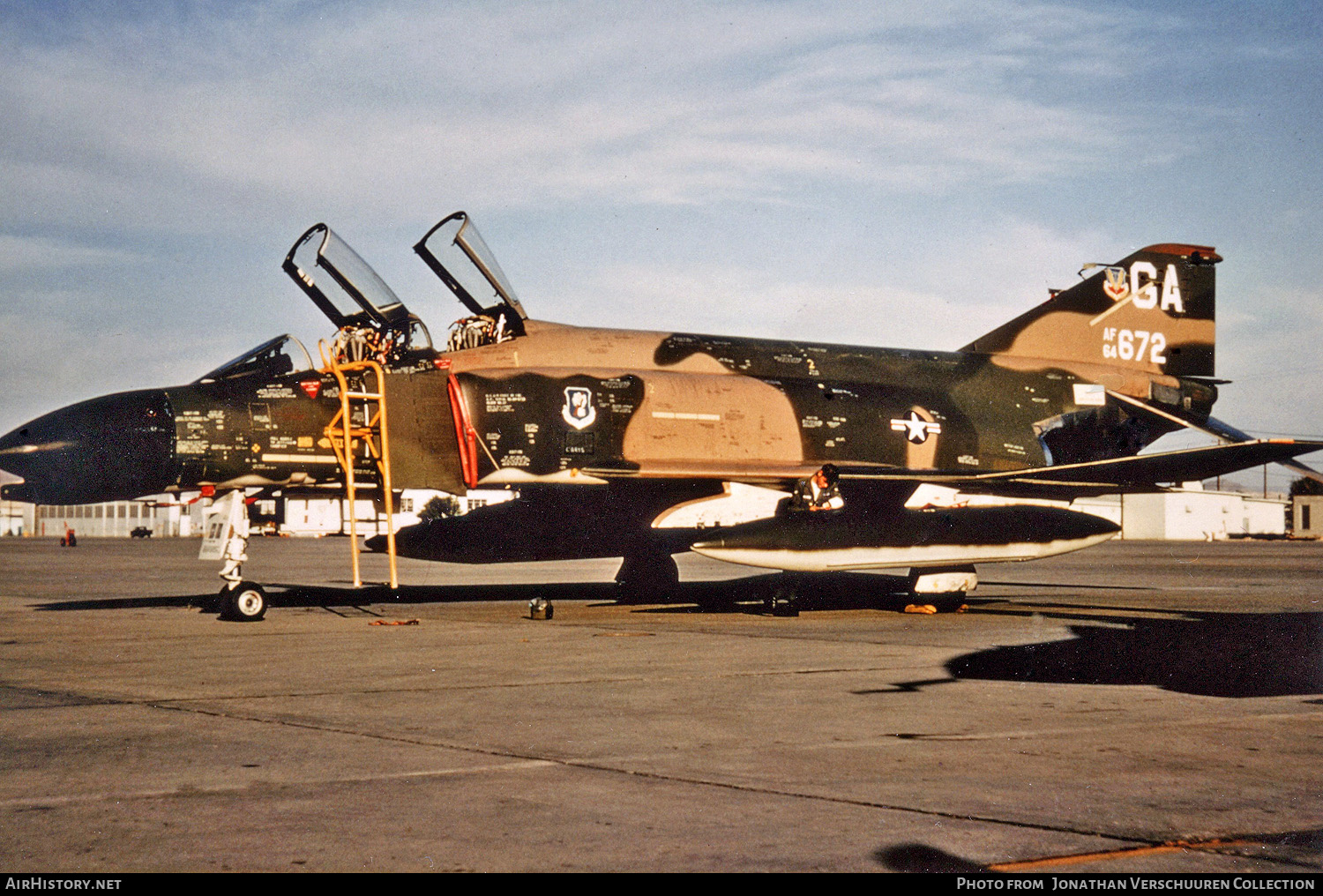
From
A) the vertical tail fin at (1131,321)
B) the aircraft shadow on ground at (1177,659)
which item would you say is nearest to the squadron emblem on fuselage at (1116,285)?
the vertical tail fin at (1131,321)

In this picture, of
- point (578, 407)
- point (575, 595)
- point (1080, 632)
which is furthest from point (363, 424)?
point (1080, 632)

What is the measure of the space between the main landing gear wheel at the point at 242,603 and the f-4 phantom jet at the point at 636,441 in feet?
4.10

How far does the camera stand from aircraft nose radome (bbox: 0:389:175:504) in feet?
40.0

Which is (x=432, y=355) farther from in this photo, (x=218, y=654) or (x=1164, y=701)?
(x=1164, y=701)

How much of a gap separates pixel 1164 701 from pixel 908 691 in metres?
1.61

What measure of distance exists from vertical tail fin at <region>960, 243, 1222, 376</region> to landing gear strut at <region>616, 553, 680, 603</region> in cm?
713

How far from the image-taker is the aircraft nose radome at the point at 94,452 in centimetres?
1219

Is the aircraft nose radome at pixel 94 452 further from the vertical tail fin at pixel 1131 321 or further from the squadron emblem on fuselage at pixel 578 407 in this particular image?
the vertical tail fin at pixel 1131 321

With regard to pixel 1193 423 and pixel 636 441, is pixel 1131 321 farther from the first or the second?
pixel 636 441

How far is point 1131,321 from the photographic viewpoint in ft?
66.4

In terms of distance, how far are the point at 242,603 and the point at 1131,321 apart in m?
15.0

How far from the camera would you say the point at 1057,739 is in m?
6.32

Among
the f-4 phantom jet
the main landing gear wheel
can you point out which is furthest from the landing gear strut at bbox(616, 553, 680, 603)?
the main landing gear wheel
